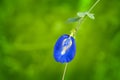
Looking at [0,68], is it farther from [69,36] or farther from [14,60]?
[69,36]

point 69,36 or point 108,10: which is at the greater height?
point 108,10

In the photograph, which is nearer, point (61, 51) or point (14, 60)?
point (61, 51)

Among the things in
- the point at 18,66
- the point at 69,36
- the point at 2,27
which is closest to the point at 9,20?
the point at 2,27

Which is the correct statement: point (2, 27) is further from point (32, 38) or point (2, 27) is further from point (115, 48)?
point (115, 48)

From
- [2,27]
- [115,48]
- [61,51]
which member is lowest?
[61,51]

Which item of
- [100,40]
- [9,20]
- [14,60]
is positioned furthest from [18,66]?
[100,40]
